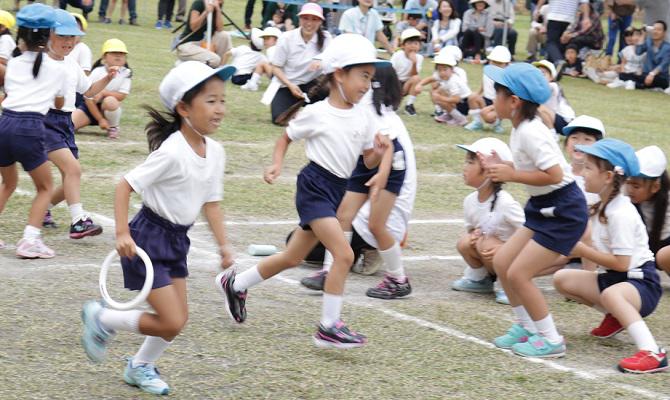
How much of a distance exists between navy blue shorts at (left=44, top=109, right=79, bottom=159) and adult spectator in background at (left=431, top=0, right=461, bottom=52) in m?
16.0

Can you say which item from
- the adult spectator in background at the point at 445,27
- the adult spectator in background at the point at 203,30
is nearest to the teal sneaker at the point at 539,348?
the adult spectator in background at the point at 203,30

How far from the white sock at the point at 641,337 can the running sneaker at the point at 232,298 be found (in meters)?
2.13

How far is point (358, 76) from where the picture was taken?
5938mm

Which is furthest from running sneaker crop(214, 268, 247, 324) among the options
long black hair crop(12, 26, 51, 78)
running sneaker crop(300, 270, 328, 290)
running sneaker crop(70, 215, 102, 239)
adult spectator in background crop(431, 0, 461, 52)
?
adult spectator in background crop(431, 0, 461, 52)

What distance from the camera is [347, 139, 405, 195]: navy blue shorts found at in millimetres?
7055

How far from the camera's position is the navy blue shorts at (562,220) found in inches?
226

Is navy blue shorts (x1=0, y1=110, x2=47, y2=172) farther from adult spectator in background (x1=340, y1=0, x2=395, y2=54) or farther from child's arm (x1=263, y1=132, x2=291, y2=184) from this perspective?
adult spectator in background (x1=340, y1=0, x2=395, y2=54)

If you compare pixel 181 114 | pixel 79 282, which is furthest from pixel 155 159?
pixel 79 282

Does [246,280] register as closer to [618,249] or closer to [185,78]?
[185,78]

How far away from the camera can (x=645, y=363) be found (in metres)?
5.52

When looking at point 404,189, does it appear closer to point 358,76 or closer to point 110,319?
point 358,76

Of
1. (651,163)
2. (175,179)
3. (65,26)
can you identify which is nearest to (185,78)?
(175,179)

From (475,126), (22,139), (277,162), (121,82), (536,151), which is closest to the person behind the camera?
(536,151)

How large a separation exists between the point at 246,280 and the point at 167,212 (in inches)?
50.3
